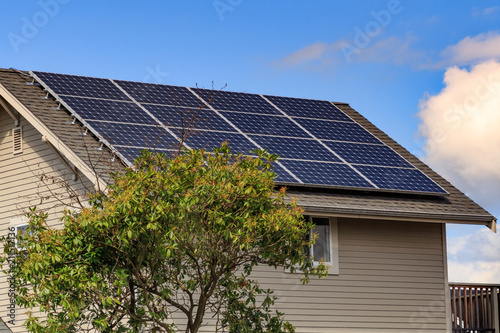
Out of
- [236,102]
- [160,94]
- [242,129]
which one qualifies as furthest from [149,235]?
[236,102]

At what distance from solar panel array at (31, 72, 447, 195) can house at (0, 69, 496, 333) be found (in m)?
0.04

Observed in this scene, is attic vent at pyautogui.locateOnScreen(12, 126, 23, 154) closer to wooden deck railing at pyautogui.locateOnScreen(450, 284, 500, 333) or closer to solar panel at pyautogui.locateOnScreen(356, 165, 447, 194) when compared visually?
solar panel at pyautogui.locateOnScreen(356, 165, 447, 194)

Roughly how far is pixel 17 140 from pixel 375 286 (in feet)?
31.6

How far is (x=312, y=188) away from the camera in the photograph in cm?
1914

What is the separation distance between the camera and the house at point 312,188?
1859cm

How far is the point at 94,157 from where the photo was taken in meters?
17.3

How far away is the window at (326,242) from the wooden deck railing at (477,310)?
4.00 metres

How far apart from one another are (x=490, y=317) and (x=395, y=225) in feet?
13.1

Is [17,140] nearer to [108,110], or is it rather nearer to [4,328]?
[108,110]

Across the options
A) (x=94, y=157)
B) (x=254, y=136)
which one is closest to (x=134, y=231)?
(x=94, y=157)

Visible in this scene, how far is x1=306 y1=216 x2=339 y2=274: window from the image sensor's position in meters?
19.3

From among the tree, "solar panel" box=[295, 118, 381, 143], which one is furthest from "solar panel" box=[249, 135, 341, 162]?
the tree

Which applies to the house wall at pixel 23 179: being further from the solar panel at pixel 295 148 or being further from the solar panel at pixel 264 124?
the solar panel at pixel 295 148

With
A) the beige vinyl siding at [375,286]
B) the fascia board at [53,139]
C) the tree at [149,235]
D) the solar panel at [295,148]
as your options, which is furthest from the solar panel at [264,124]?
the tree at [149,235]
